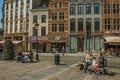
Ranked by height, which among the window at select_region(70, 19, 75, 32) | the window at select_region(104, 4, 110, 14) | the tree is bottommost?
the tree

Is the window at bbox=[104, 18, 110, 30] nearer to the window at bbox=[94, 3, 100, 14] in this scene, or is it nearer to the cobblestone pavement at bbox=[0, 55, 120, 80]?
the window at bbox=[94, 3, 100, 14]

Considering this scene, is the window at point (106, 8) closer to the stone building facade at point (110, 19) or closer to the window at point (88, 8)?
the stone building facade at point (110, 19)

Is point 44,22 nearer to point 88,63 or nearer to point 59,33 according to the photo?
point 59,33

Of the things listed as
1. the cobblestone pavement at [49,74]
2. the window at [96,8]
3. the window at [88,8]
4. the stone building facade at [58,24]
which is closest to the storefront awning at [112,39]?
the window at [96,8]

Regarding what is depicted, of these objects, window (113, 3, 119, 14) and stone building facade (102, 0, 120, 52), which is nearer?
stone building facade (102, 0, 120, 52)

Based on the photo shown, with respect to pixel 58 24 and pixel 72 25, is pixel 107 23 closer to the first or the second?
pixel 72 25

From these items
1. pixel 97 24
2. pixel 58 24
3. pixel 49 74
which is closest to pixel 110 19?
pixel 97 24

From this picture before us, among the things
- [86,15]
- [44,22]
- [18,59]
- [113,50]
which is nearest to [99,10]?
[86,15]

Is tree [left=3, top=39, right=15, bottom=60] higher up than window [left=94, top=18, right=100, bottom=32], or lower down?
lower down

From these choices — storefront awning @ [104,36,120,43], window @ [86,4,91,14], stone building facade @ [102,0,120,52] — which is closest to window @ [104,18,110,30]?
stone building facade @ [102,0,120,52]

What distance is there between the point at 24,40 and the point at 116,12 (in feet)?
72.5

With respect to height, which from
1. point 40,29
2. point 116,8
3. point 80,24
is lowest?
point 40,29

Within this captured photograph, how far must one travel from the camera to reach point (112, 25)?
4975 cm

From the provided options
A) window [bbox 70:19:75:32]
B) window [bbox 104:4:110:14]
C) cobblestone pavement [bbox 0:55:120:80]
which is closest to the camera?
cobblestone pavement [bbox 0:55:120:80]
